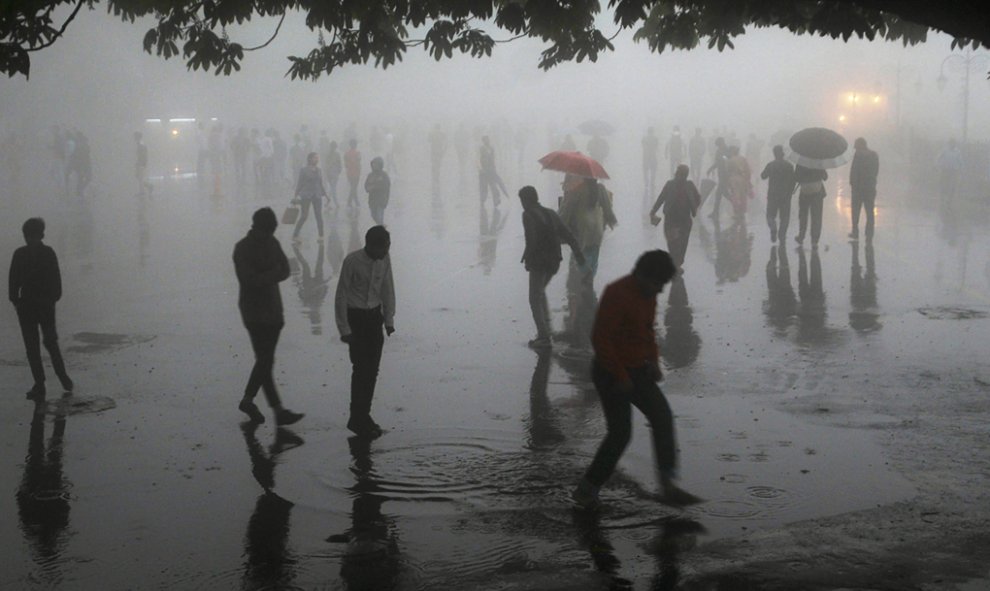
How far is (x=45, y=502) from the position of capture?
698cm

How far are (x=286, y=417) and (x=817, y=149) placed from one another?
1278 centimetres

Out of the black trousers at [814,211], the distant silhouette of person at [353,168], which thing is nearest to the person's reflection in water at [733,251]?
the black trousers at [814,211]

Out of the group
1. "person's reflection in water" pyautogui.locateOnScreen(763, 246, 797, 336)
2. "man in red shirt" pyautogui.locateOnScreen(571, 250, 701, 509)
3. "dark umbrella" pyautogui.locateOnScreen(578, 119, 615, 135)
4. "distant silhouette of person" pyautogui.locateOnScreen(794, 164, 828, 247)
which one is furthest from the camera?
"dark umbrella" pyautogui.locateOnScreen(578, 119, 615, 135)

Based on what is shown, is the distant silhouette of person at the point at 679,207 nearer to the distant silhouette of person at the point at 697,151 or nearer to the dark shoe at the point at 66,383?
the dark shoe at the point at 66,383

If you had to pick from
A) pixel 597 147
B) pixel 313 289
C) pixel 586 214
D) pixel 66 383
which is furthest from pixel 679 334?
pixel 597 147

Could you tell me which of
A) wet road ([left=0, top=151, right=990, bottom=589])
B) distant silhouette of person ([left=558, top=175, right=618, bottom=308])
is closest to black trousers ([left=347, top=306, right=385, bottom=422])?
wet road ([left=0, top=151, right=990, bottom=589])

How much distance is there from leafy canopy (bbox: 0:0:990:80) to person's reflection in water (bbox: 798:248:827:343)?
322 centimetres

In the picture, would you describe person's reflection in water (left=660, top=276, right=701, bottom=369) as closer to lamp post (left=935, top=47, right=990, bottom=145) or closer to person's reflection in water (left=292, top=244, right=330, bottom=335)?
person's reflection in water (left=292, top=244, right=330, bottom=335)

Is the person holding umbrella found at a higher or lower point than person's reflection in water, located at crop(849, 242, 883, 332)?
higher

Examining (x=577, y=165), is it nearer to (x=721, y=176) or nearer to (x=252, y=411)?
(x=252, y=411)

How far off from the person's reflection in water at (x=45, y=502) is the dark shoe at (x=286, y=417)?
4.77 ft

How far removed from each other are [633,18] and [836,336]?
16.3ft

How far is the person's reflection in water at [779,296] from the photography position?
13188 millimetres

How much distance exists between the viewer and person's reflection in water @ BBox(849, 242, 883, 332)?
12947mm
